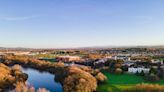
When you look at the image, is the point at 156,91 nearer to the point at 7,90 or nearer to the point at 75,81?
the point at 75,81

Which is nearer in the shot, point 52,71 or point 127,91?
point 127,91

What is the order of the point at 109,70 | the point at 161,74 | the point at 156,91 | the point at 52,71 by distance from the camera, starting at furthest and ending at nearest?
the point at 52,71 < the point at 109,70 < the point at 161,74 < the point at 156,91

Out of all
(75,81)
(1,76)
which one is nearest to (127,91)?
(75,81)

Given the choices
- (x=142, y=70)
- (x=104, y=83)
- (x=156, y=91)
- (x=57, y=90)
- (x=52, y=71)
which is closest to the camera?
(x=156, y=91)

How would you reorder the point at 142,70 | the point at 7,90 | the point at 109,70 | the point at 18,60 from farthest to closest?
the point at 18,60 → the point at 109,70 → the point at 142,70 → the point at 7,90

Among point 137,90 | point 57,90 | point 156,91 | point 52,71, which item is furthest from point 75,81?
point 52,71

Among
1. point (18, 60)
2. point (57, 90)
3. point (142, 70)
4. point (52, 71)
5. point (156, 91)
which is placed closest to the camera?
point (156, 91)

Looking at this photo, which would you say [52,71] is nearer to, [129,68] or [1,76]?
[129,68]

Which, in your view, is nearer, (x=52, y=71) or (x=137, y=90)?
(x=137, y=90)

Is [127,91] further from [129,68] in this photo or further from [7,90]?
[129,68]
